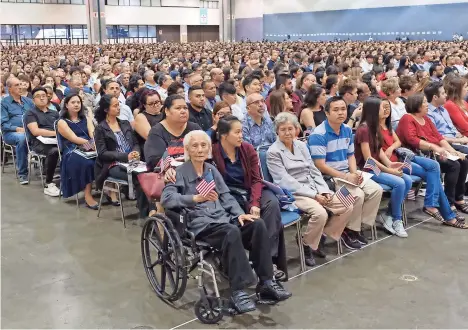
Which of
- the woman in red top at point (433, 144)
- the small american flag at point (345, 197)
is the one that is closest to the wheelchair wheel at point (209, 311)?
the small american flag at point (345, 197)

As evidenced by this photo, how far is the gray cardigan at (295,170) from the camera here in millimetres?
3777

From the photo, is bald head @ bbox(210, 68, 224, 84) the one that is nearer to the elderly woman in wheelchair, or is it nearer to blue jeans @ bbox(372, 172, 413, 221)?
blue jeans @ bbox(372, 172, 413, 221)

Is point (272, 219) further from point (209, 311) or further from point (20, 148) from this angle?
point (20, 148)

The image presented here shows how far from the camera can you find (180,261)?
289 cm

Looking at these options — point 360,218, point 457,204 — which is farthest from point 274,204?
point 457,204

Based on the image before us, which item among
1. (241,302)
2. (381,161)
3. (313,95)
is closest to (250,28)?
(313,95)

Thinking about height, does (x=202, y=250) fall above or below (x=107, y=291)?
above

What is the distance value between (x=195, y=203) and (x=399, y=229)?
1.96 m

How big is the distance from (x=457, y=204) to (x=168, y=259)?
299 centimetres

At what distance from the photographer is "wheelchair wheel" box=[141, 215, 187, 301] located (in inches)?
115

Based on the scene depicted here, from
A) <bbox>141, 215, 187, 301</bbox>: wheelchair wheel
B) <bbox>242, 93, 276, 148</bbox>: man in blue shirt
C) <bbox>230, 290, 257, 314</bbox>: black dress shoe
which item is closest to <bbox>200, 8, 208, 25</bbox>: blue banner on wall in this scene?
<bbox>242, 93, 276, 148</bbox>: man in blue shirt

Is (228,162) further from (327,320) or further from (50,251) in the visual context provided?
(50,251)

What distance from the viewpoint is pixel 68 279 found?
3600mm

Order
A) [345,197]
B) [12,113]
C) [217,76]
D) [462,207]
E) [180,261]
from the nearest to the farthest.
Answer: [180,261], [345,197], [462,207], [12,113], [217,76]
